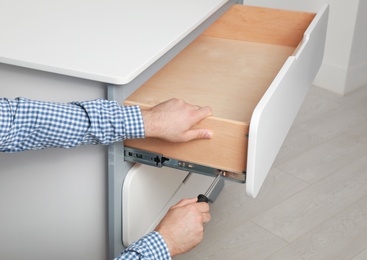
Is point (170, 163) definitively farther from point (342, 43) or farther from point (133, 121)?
point (342, 43)

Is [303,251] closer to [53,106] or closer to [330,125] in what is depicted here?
[330,125]

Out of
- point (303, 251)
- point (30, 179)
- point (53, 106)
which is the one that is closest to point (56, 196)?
point (30, 179)

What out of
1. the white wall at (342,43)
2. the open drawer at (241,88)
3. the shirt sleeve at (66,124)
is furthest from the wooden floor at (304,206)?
the shirt sleeve at (66,124)

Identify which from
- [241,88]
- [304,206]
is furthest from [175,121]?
[304,206]

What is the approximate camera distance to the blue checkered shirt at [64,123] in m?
1.09

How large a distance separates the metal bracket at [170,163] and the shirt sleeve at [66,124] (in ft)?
0.22

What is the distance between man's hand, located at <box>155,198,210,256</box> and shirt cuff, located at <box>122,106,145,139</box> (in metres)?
0.16

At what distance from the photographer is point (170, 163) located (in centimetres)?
119

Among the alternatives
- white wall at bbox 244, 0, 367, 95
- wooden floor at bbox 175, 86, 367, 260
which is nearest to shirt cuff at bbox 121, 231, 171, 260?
wooden floor at bbox 175, 86, 367, 260

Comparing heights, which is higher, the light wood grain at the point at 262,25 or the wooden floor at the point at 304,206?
the light wood grain at the point at 262,25

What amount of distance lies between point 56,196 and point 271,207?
0.91 meters

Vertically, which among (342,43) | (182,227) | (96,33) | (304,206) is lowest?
(304,206)

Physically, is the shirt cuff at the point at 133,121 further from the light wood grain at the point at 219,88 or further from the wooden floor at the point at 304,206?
the wooden floor at the point at 304,206

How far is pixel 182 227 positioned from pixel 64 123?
Answer: 289 millimetres
